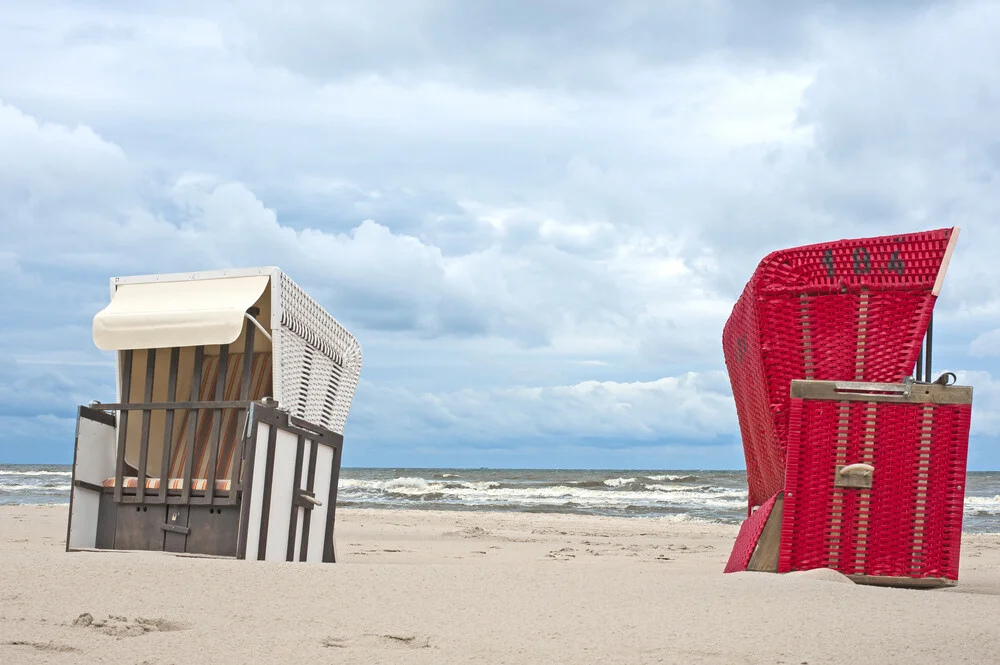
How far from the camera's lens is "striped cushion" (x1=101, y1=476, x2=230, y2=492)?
215 inches

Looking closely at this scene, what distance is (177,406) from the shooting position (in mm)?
5582

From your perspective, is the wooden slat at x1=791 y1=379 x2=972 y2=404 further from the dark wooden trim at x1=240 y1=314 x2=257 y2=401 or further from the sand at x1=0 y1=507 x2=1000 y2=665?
the dark wooden trim at x1=240 y1=314 x2=257 y2=401

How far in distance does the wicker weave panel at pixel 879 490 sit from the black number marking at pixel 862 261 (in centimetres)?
63

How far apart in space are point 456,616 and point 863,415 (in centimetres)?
214

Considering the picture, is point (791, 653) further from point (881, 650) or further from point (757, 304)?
point (757, 304)

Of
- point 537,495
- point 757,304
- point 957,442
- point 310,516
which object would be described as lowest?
point 537,495

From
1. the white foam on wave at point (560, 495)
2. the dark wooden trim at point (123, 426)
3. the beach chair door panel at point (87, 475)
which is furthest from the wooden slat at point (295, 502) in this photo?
the white foam on wave at point (560, 495)

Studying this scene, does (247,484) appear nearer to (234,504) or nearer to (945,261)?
(234,504)

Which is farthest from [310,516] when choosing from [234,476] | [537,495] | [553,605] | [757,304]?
[537,495]

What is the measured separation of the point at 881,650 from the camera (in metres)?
3.00

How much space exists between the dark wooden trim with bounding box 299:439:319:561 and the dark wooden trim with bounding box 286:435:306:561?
0.37 ft

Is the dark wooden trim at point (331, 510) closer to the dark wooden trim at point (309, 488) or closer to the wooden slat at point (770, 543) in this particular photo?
the dark wooden trim at point (309, 488)

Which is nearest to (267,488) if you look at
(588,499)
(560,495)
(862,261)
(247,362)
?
(247,362)

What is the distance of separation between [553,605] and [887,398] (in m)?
1.87
